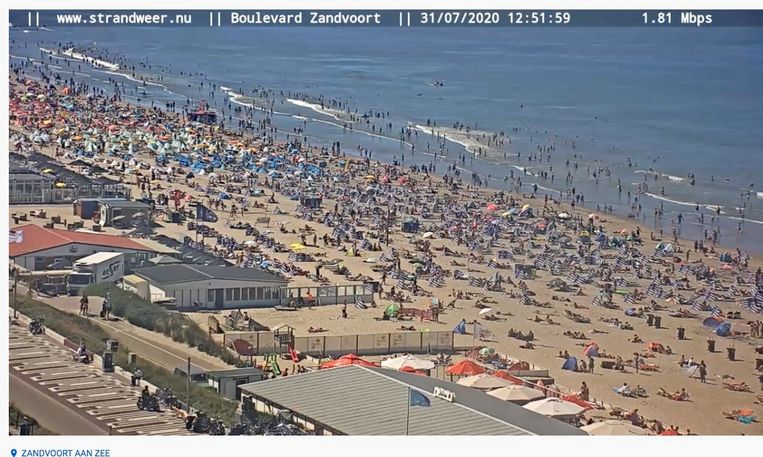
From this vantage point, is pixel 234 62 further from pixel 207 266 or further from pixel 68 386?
pixel 68 386

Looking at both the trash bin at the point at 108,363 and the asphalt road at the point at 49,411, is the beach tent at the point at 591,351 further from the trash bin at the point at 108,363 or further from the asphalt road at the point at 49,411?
the asphalt road at the point at 49,411

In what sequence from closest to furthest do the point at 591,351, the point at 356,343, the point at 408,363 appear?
the point at 408,363, the point at 356,343, the point at 591,351

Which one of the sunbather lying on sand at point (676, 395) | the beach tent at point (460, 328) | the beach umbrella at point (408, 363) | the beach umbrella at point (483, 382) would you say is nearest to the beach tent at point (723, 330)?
the sunbather lying on sand at point (676, 395)

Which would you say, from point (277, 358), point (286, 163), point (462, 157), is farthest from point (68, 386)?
point (462, 157)

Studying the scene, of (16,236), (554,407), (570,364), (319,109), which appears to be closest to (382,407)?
(554,407)

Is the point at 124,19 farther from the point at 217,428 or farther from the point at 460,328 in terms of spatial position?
the point at 460,328
